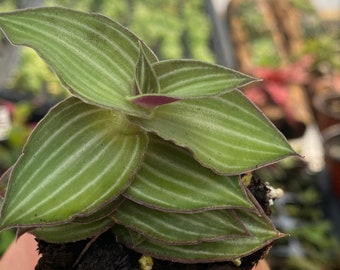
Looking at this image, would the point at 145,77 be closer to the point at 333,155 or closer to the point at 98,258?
the point at 98,258

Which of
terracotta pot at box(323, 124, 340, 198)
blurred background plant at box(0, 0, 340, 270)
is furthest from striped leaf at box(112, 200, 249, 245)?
terracotta pot at box(323, 124, 340, 198)

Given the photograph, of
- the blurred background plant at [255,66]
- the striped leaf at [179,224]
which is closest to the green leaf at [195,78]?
the striped leaf at [179,224]

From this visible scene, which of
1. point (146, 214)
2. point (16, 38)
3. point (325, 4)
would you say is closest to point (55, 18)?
point (16, 38)

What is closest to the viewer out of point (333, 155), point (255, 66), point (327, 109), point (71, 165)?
point (71, 165)

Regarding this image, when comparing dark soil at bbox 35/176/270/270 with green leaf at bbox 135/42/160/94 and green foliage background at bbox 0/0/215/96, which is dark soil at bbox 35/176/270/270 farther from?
green foliage background at bbox 0/0/215/96

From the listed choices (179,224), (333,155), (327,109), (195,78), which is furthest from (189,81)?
(327,109)

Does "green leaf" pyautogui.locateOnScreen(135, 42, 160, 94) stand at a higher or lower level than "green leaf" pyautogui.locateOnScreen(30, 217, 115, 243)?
higher

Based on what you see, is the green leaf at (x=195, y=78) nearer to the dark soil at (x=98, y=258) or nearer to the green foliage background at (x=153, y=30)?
the dark soil at (x=98, y=258)
